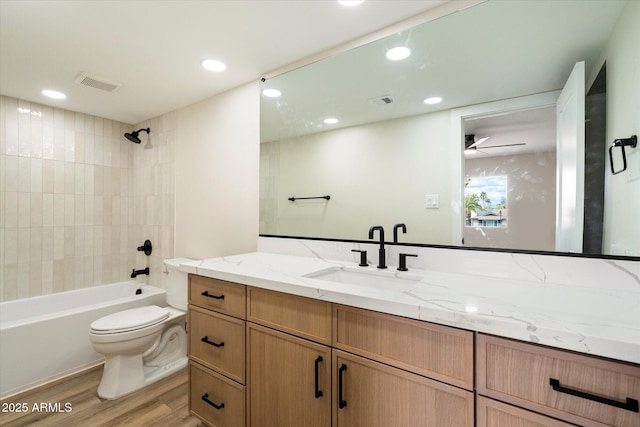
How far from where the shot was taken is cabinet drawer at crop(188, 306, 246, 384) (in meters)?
1.40

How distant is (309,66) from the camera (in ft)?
6.21

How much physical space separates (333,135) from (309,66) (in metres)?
0.47

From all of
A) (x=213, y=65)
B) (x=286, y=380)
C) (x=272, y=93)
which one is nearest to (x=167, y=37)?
(x=213, y=65)

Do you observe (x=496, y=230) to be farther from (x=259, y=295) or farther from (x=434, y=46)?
(x=259, y=295)

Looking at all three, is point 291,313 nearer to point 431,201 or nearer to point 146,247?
point 431,201

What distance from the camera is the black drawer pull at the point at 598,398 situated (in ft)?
2.11

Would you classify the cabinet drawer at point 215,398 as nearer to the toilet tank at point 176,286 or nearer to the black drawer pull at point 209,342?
the black drawer pull at point 209,342

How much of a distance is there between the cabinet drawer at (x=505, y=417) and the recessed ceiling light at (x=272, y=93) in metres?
2.01

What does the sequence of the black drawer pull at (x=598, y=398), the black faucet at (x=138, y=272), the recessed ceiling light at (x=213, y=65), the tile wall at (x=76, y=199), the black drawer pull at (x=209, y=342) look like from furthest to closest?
the black faucet at (x=138, y=272) < the tile wall at (x=76, y=199) < the recessed ceiling light at (x=213, y=65) < the black drawer pull at (x=209, y=342) < the black drawer pull at (x=598, y=398)

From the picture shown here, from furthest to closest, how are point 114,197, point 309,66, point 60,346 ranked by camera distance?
point 114,197 → point 60,346 → point 309,66

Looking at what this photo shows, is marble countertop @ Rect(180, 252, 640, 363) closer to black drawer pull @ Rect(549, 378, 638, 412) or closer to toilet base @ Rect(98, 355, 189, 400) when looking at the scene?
black drawer pull @ Rect(549, 378, 638, 412)

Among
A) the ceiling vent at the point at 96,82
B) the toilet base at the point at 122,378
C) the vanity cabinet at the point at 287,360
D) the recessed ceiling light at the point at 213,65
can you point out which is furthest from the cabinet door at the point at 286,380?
the ceiling vent at the point at 96,82

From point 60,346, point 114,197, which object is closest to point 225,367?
point 60,346

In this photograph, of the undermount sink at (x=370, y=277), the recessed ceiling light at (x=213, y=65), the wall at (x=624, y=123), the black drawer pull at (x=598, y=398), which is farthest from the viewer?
the recessed ceiling light at (x=213, y=65)
